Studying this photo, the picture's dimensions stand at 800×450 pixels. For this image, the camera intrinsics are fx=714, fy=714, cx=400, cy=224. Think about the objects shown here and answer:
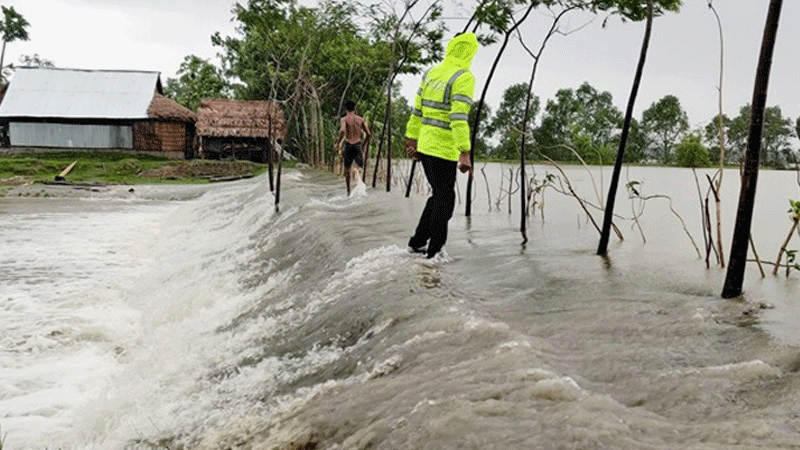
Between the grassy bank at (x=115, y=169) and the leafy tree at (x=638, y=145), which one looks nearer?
the grassy bank at (x=115, y=169)

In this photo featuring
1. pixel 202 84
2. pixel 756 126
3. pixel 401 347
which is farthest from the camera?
pixel 202 84

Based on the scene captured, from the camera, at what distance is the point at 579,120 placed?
2393 inches

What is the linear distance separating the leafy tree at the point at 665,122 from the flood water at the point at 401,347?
53105 millimetres

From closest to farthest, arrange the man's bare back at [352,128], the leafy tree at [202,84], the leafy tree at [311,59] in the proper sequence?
the man's bare back at [352,128], the leafy tree at [311,59], the leafy tree at [202,84]

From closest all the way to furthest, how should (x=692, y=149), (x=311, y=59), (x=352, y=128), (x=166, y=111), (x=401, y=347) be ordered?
1. (x=401, y=347)
2. (x=352, y=128)
3. (x=692, y=149)
4. (x=311, y=59)
5. (x=166, y=111)

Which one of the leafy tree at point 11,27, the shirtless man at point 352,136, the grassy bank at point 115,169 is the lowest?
the grassy bank at point 115,169

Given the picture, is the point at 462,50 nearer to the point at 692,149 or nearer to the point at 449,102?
the point at 449,102

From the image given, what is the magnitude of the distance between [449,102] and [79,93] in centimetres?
3678

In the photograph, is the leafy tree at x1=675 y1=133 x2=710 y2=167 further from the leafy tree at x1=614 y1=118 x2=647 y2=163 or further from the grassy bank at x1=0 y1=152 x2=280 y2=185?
the grassy bank at x1=0 y1=152 x2=280 y2=185

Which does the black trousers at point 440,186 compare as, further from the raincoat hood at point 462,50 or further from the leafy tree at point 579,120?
the leafy tree at point 579,120

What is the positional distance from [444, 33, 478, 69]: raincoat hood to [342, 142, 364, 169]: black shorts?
868 centimetres

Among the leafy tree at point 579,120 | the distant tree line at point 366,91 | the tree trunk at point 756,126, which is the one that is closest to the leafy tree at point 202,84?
the distant tree line at point 366,91

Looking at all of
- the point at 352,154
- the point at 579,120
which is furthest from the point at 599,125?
the point at 352,154

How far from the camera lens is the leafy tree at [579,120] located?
59.1 m
